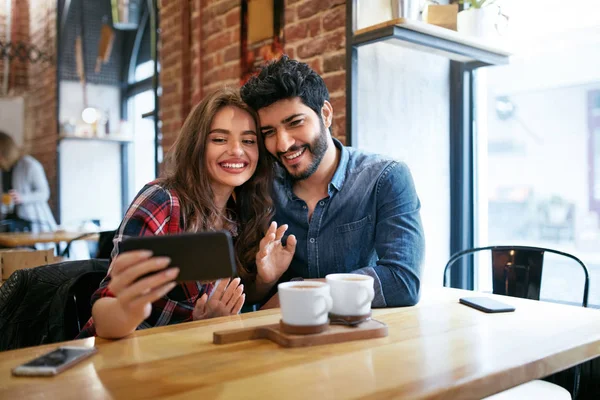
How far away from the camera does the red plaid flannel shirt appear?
1401 millimetres

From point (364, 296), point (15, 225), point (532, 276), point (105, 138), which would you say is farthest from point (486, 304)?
point (105, 138)

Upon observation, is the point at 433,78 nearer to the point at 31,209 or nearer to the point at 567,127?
the point at 567,127

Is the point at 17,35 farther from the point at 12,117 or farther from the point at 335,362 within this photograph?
the point at 335,362

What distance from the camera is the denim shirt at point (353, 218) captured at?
5.35ft

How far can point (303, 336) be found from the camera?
1042mm

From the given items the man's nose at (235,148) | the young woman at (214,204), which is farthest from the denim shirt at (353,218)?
the man's nose at (235,148)

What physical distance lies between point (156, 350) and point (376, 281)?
2.07 ft

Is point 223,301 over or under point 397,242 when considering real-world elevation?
under

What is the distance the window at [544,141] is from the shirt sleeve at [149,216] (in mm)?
1605

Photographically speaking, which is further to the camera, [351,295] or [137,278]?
[351,295]

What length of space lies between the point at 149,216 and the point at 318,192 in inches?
24.4

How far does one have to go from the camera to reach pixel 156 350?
1035mm

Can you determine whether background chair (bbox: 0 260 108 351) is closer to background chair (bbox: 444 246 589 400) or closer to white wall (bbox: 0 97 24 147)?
background chair (bbox: 444 246 589 400)

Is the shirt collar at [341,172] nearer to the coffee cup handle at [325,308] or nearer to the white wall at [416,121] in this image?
the white wall at [416,121]
